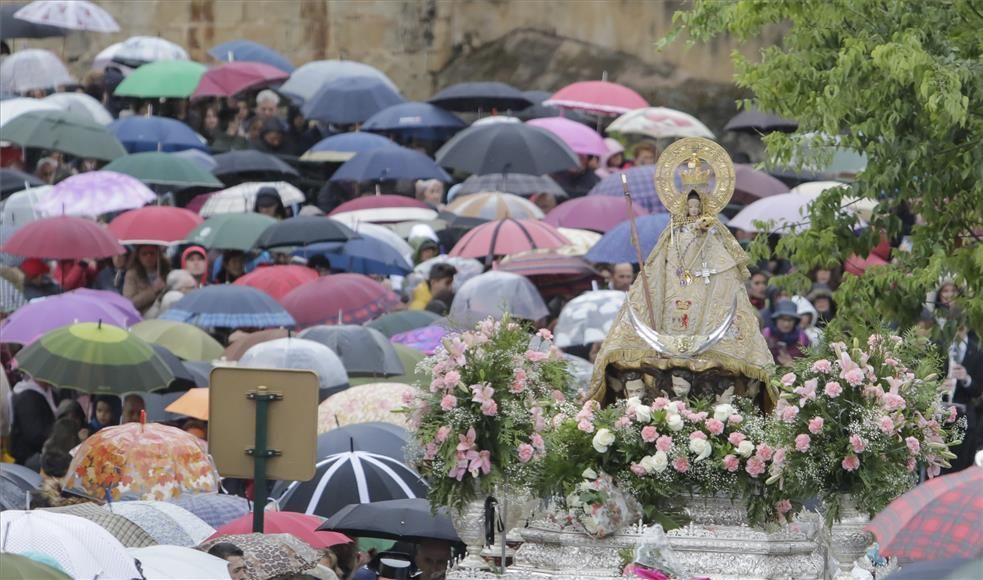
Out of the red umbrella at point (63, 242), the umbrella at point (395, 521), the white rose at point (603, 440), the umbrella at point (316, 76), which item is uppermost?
the white rose at point (603, 440)

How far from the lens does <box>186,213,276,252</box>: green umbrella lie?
26.8 m

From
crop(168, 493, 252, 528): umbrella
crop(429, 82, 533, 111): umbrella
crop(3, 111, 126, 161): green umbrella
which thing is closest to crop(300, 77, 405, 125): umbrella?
crop(429, 82, 533, 111): umbrella

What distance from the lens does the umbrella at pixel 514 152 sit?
30.6 m

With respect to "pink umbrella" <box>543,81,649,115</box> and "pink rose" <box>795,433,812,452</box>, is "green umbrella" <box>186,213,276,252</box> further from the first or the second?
"pink rose" <box>795,433,812,452</box>

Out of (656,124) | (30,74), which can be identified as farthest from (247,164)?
(30,74)

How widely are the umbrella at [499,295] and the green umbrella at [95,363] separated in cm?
392

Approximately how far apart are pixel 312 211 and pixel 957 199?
1150 cm

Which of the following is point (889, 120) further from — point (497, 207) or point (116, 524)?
point (497, 207)

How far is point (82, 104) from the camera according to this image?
34.6 metres

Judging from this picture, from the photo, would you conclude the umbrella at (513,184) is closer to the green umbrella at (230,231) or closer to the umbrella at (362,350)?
the green umbrella at (230,231)

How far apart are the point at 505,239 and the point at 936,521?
1508cm

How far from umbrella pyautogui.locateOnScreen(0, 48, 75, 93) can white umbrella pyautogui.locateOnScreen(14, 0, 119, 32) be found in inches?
22.3

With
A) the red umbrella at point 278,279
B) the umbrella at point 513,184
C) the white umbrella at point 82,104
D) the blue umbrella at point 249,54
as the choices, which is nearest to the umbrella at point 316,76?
the blue umbrella at point 249,54

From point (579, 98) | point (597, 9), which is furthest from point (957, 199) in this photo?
point (597, 9)
